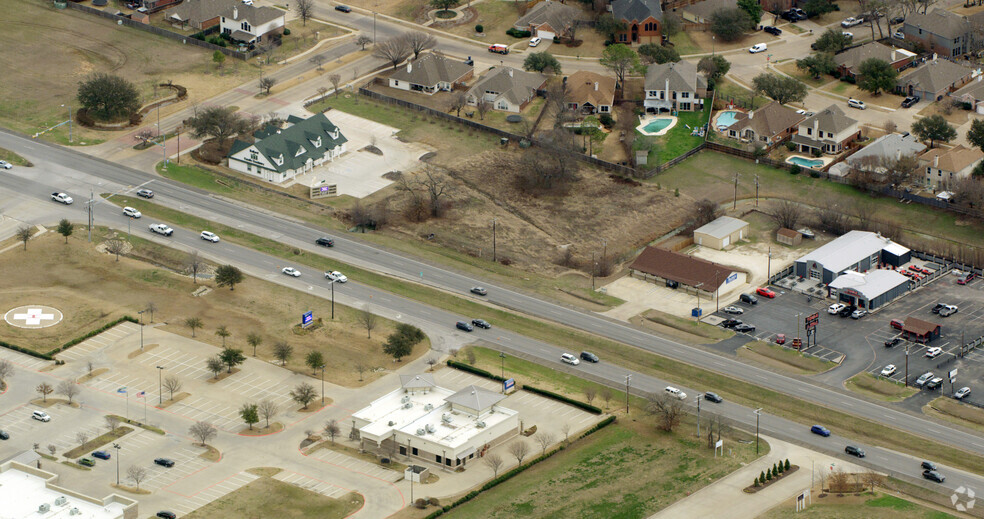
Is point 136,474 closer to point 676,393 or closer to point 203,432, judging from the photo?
point 203,432

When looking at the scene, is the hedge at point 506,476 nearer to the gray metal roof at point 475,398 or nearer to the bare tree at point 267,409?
the gray metal roof at point 475,398

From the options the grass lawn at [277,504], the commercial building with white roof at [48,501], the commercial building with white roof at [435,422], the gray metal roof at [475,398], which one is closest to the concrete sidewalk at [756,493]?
the commercial building with white roof at [435,422]

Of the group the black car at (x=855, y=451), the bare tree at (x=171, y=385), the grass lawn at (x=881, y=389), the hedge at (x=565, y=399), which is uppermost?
the black car at (x=855, y=451)

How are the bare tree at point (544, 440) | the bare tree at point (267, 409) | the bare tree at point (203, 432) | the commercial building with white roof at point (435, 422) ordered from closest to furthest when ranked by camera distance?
the bare tree at point (203, 432) → the commercial building with white roof at point (435, 422) → the bare tree at point (544, 440) → the bare tree at point (267, 409)

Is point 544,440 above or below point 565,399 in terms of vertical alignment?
above

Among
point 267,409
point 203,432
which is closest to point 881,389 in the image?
point 267,409

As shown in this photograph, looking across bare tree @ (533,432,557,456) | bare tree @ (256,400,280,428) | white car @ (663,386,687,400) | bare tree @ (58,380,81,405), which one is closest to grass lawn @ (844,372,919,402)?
white car @ (663,386,687,400)

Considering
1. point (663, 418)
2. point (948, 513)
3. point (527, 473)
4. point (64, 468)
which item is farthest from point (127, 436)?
point (948, 513)
